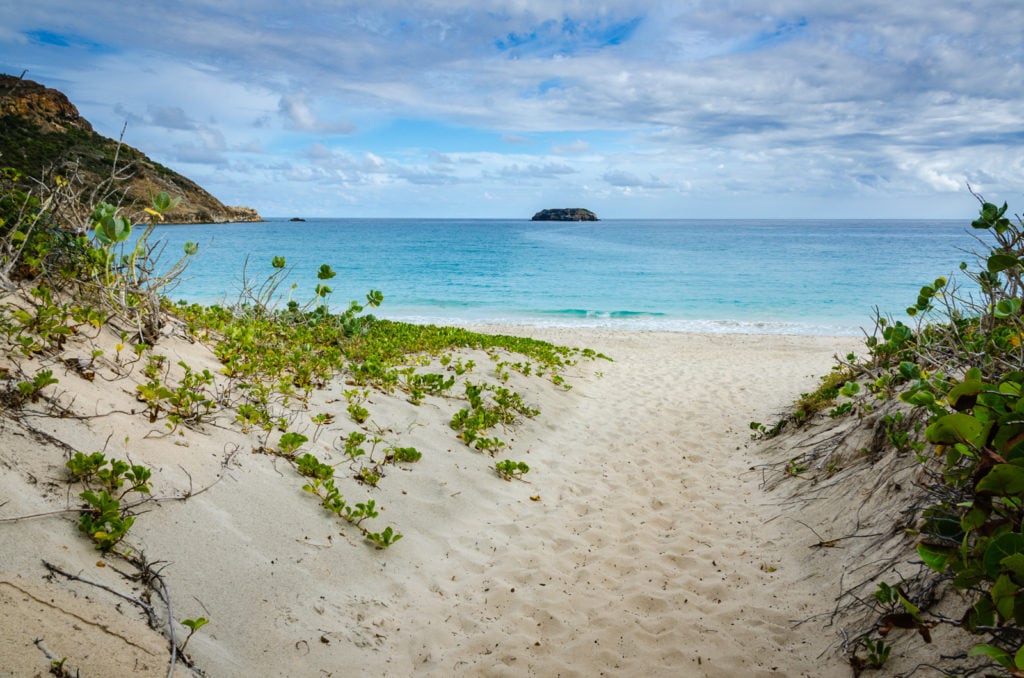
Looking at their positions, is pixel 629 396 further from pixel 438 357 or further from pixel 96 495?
pixel 96 495

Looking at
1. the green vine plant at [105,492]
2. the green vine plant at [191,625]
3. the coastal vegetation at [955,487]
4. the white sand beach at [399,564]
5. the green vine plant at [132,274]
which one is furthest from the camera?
the green vine plant at [132,274]

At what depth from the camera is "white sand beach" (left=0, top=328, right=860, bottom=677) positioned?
283cm

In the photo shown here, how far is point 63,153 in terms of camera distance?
5.26 m

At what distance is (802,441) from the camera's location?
22.8ft

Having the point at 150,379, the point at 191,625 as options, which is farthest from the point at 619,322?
the point at 191,625

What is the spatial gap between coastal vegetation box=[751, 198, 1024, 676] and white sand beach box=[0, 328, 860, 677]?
63cm

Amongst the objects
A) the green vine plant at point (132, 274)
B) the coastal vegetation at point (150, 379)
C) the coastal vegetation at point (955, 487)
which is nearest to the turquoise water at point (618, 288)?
the coastal vegetation at point (150, 379)

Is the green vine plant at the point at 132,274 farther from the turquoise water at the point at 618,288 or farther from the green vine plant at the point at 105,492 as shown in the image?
the turquoise water at the point at 618,288

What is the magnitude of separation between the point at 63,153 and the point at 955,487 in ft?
24.5

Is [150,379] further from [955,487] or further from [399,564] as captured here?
[955,487]

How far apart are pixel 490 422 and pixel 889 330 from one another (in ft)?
14.7

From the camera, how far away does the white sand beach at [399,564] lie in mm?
2830

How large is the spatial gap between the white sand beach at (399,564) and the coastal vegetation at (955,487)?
63cm

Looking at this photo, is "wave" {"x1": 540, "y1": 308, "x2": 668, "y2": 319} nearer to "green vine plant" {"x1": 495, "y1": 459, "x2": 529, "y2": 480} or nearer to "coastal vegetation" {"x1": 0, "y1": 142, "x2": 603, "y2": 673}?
"coastal vegetation" {"x1": 0, "y1": 142, "x2": 603, "y2": 673}
